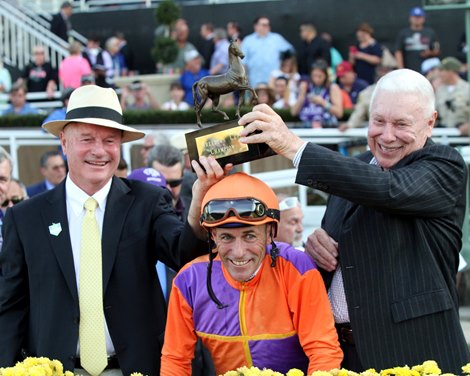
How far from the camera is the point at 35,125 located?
14.2 m

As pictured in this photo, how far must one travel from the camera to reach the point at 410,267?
3.88m

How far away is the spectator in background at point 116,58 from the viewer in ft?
62.2

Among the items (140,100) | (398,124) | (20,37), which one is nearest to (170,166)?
(398,124)

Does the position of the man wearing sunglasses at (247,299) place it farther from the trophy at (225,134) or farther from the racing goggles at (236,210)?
the trophy at (225,134)

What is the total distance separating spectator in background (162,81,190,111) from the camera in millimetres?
14742

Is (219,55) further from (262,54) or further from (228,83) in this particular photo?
(228,83)

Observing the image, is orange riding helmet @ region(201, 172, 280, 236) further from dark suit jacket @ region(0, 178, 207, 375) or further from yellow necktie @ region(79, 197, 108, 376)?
yellow necktie @ region(79, 197, 108, 376)

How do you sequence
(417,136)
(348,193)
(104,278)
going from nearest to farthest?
(348,193) < (417,136) < (104,278)

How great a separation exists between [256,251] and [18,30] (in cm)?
1844

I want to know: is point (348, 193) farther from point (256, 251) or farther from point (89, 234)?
point (89, 234)

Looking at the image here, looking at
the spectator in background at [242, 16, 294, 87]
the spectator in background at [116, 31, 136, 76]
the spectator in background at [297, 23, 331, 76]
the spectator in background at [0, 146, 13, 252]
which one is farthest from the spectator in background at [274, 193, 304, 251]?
the spectator in background at [116, 31, 136, 76]

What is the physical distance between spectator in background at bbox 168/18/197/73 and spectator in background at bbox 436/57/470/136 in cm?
777

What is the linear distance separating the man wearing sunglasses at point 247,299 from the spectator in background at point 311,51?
11.8 m

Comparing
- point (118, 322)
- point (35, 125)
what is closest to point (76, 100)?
point (118, 322)
